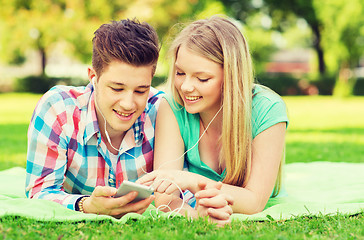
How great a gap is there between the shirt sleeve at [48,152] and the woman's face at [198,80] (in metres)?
0.94

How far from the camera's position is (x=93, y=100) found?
356 centimetres

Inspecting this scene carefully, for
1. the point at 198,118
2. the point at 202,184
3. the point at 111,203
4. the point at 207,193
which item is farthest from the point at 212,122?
the point at 111,203

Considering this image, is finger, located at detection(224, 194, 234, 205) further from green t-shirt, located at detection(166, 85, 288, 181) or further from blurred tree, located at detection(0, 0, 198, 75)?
blurred tree, located at detection(0, 0, 198, 75)

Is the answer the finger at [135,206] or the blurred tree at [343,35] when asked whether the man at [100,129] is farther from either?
the blurred tree at [343,35]

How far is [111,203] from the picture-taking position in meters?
3.00

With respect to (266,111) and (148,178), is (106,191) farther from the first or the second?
(266,111)

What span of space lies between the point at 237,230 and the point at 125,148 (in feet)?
4.01

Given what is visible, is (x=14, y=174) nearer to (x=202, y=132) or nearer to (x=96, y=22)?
(x=202, y=132)

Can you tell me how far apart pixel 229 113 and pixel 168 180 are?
72 cm

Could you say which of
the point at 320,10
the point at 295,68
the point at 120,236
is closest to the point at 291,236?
the point at 120,236

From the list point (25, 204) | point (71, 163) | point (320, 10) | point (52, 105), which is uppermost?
point (320, 10)

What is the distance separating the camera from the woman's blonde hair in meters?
3.39

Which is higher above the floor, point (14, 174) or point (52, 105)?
point (52, 105)

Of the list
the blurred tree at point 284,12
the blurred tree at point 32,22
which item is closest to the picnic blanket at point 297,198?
the blurred tree at point 32,22
